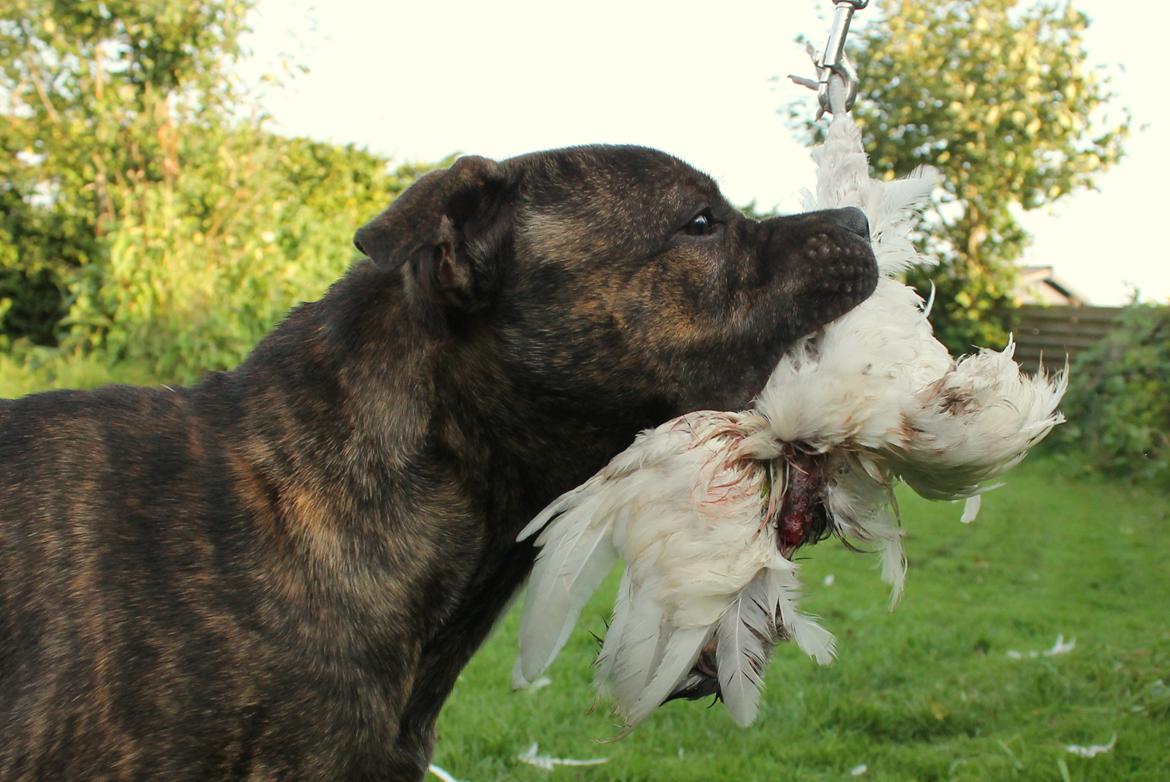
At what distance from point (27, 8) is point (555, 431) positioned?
9841mm

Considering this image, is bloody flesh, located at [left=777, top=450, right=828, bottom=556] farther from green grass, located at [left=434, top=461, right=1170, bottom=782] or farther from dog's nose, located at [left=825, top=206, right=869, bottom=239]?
dog's nose, located at [left=825, top=206, right=869, bottom=239]

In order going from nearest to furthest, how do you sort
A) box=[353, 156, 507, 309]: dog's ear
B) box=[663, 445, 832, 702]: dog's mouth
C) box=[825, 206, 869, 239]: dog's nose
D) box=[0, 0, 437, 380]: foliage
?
1. box=[353, 156, 507, 309]: dog's ear
2. box=[663, 445, 832, 702]: dog's mouth
3. box=[825, 206, 869, 239]: dog's nose
4. box=[0, 0, 437, 380]: foliage

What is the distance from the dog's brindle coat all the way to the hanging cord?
51 centimetres

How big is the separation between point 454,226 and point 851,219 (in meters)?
1.02

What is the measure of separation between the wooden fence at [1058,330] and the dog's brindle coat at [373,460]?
11.1 m

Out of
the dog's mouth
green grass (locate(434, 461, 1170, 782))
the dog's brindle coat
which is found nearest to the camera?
the dog's brindle coat

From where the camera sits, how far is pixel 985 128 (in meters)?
15.0

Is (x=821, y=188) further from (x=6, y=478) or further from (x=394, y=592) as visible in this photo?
(x=6, y=478)

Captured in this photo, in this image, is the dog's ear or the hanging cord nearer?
the dog's ear

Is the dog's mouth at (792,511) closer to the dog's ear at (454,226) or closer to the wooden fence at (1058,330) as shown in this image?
the dog's ear at (454,226)

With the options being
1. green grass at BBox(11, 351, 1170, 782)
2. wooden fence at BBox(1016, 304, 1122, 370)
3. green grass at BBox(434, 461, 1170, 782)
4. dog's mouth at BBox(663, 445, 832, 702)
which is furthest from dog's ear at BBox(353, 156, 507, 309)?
wooden fence at BBox(1016, 304, 1122, 370)

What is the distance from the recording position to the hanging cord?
11.1ft

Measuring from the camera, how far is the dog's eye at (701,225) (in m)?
3.08

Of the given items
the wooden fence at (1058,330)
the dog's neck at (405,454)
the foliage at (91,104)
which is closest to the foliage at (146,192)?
the foliage at (91,104)
